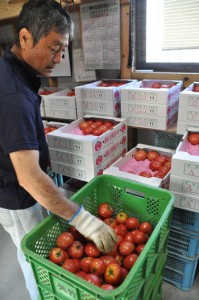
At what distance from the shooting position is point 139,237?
0.98 metres

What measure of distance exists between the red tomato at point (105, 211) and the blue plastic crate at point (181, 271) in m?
0.61

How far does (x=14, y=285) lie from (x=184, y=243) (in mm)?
1115

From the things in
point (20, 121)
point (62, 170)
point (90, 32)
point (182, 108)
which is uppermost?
point (90, 32)

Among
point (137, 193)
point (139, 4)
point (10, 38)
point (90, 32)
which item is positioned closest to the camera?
point (137, 193)

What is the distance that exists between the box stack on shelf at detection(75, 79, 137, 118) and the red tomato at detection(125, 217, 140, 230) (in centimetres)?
94

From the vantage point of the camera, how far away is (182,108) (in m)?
1.51

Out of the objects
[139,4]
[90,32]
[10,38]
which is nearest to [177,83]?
[139,4]

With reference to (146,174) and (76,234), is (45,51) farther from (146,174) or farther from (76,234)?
(146,174)

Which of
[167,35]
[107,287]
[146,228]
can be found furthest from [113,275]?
[167,35]

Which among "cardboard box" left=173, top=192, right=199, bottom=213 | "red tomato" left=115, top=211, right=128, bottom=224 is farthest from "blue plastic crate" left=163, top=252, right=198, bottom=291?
"red tomato" left=115, top=211, right=128, bottom=224

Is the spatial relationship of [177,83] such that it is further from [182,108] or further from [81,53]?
[81,53]

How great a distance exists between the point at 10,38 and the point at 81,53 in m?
0.99

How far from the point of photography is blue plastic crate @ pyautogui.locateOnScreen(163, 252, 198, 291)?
56.3 inches

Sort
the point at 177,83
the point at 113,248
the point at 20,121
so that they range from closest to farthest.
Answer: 1. the point at 20,121
2. the point at 113,248
3. the point at 177,83
